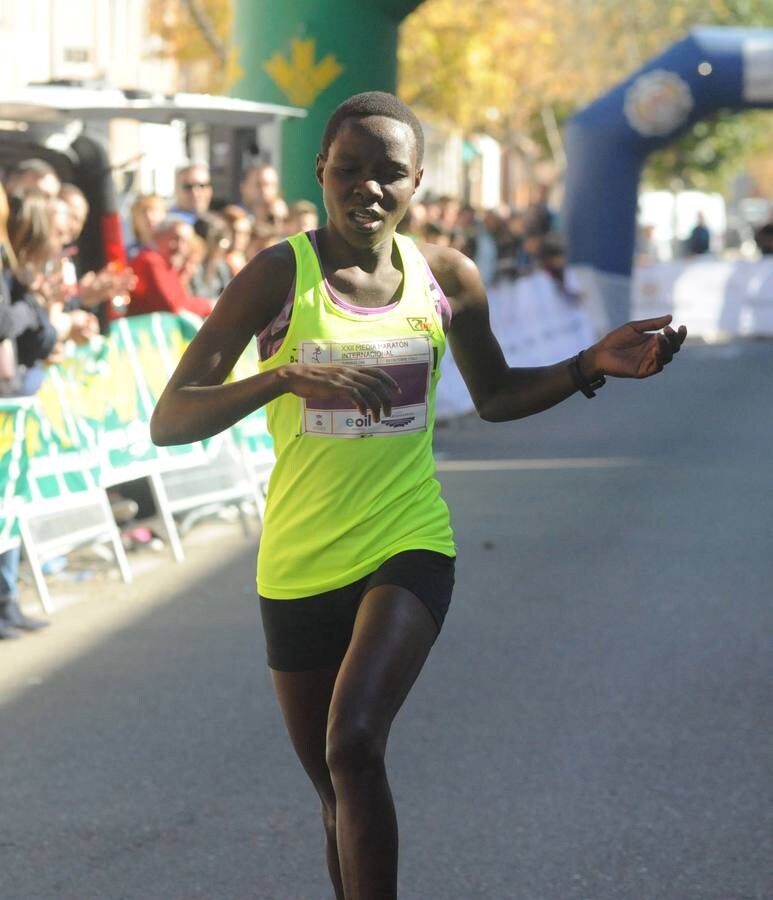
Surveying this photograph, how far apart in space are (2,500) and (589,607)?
2.58 m

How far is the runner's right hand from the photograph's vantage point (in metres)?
3.65

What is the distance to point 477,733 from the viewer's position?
6.46 meters

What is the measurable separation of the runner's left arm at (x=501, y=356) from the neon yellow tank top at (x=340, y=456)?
0.23 meters

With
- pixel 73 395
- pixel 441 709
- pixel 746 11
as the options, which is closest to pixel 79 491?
pixel 73 395

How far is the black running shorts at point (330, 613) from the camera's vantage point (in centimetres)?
398

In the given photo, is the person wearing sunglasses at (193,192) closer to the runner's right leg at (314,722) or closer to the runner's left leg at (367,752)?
the runner's right leg at (314,722)

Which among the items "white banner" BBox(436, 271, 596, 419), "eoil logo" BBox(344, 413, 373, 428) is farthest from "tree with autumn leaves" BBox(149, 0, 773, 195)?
"eoil logo" BBox(344, 413, 373, 428)

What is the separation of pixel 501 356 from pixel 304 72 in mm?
13083

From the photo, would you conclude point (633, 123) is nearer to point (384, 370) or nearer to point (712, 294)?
point (712, 294)

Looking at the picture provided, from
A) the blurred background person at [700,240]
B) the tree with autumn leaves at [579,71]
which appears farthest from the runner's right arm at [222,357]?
the tree with autumn leaves at [579,71]

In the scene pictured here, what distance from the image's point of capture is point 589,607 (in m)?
8.70

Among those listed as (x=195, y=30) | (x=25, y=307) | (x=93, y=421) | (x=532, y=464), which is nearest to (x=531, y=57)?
(x=195, y=30)

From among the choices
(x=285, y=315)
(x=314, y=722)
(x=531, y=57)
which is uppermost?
(x=285, y=315)

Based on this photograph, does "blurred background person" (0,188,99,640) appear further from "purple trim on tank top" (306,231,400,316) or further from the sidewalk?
"purple trim on tank top" (306,231,400,316)
